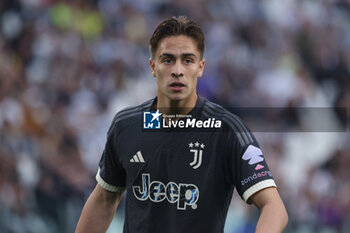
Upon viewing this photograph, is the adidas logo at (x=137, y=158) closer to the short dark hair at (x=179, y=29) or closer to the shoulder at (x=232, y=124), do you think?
the shoulder at (x=232, y=124)

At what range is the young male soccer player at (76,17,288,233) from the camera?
12.9ft

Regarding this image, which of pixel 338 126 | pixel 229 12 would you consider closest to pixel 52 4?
pixel 229 12

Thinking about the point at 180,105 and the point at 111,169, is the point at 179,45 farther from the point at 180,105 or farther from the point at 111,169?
the point at 111,169

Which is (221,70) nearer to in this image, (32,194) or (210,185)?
(32,194)

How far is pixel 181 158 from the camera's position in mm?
4098

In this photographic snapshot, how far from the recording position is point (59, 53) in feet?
35.1

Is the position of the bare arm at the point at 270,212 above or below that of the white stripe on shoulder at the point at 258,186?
below

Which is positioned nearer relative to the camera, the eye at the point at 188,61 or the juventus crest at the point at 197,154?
the juventus crest at the point at 197,154

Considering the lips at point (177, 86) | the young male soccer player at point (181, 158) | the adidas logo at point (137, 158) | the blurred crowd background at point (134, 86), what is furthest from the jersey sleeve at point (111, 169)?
the blurred crowd background at point (134, 86)

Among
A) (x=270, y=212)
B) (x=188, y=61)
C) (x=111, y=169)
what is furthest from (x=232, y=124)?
(x=111, y=169)

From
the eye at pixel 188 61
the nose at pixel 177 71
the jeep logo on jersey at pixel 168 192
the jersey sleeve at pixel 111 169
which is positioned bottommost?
the jeep logo on jersey at pixel 168 192

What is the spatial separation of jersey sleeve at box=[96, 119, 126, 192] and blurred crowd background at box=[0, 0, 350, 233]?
153 inches

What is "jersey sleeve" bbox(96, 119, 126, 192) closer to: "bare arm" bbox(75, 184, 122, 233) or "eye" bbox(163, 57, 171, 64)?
"bare arm" bbox(75, 184, 122, 233)

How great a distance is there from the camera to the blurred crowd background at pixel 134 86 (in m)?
8.70
